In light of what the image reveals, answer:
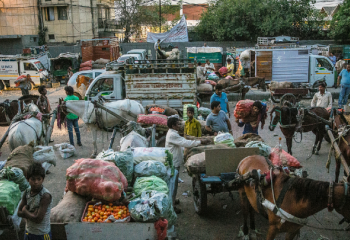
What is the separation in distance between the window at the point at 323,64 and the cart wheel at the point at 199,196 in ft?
46.8

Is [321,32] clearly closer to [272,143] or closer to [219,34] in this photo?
[219,34]

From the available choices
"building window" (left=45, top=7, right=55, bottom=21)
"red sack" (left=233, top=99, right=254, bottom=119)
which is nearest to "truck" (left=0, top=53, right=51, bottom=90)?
"building window" (left=45, top=7, right=55, bottom=21)

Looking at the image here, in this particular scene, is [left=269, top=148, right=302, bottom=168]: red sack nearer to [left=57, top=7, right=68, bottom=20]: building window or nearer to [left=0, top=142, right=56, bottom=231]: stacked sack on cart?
[left=0, top=142, right=56, bottom=231]: stacked sack on cart

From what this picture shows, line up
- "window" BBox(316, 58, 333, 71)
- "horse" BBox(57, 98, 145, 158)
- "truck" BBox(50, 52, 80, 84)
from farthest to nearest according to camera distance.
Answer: "truck" BBox(50, 52, 80, 84)
"window" BBox(316, 58, 333, 71)
"horse" BBox(57, 98, 145, 158)

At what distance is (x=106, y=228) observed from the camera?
364 centimetres

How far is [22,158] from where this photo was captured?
5.33 m

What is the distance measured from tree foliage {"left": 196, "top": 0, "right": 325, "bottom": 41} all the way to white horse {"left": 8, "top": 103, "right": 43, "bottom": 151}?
2201 centimetres

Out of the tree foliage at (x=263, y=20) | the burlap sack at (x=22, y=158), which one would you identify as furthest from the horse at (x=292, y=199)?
the tree foliage at (x=263, y=20)

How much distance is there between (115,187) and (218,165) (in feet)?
5.75

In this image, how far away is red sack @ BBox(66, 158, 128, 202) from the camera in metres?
4.00

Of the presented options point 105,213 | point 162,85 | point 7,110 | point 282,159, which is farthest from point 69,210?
point 162,85

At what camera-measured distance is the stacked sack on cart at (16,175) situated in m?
4.01

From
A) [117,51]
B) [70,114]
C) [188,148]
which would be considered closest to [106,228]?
[188,148]

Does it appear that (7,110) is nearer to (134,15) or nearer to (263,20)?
(263,20)
